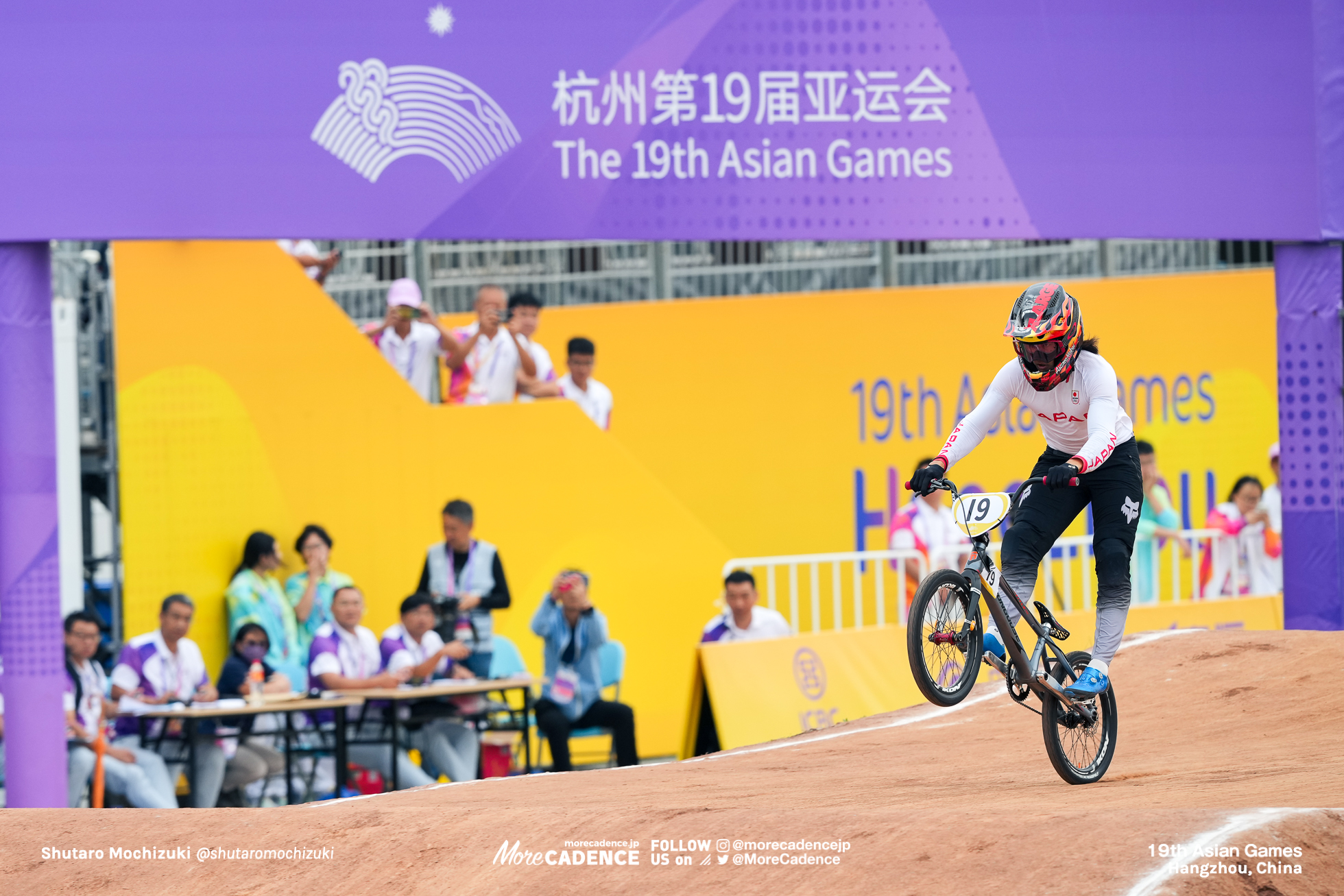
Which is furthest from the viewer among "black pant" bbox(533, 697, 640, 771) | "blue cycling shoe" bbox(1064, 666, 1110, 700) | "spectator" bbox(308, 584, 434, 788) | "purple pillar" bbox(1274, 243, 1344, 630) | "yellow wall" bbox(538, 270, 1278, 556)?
"yellow wall" bbox(538, 270, 1278, 556)

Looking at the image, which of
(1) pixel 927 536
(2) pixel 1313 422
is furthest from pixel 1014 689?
(1) pixel 927 536

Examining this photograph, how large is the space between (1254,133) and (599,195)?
4111mm

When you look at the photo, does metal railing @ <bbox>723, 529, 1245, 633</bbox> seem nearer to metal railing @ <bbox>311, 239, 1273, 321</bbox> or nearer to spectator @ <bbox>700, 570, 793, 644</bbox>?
spectator @ <bbox>700, 570, 793, 644</bbox>

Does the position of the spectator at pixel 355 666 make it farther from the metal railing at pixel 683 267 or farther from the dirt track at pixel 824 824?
the metal railing at pixel 683 267

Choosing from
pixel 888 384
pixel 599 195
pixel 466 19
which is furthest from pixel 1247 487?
pixel 466 19

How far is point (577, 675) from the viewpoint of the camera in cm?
1131

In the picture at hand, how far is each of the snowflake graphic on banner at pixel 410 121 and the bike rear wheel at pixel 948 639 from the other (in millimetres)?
4063

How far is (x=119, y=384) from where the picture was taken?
11.9m

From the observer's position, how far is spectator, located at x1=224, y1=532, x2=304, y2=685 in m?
11.7

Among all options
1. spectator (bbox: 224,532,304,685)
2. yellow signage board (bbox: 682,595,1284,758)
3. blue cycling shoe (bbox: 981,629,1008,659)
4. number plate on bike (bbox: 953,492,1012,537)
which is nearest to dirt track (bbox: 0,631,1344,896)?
blue cycling shoe (bbox: 981,629,1008,659)

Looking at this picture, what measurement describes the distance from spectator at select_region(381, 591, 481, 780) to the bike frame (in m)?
5.07

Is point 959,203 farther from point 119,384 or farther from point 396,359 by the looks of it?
point 119,384

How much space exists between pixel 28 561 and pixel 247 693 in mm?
2155

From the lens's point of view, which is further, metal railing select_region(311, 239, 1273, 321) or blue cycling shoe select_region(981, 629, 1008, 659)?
metal railing select_region(311, 239, 1273, 321)
